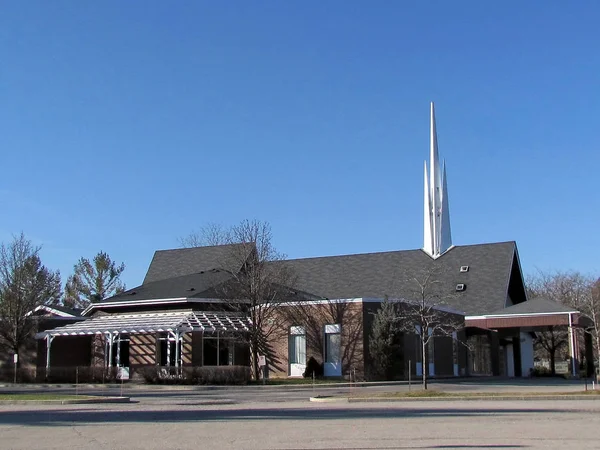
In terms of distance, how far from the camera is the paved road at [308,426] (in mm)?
12938

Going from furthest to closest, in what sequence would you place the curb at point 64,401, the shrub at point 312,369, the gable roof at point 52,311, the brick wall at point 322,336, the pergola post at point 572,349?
the gable roof at point 52,311
the pergola post at point 572,349
the shrub at point 312,369
the brick wall at point 322,336
the curb at point 64,401

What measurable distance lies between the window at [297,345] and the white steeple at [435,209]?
18.7 metres

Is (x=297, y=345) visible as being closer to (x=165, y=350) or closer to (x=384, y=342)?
(x=384, y=342)

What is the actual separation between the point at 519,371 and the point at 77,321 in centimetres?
3067

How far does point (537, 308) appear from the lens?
1833 inches

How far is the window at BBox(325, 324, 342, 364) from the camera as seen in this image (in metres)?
40.3

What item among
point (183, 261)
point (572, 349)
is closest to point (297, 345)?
point (572, 349)

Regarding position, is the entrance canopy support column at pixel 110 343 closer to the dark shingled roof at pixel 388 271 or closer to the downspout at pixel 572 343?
the dark shingled roof at pixel 388 271

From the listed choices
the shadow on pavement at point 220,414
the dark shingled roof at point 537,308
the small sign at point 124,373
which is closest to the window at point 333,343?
the small sign at point 124,373

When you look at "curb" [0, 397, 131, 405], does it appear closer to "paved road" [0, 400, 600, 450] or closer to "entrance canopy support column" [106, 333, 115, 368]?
"paved road" [0, 400, 600, 450]

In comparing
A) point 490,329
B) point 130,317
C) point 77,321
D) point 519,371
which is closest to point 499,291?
point 490,329

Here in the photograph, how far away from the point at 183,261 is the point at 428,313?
20.7 m

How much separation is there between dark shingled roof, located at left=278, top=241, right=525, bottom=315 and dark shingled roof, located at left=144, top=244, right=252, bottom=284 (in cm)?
571

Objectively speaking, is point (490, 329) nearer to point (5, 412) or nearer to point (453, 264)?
point (453, 264)
